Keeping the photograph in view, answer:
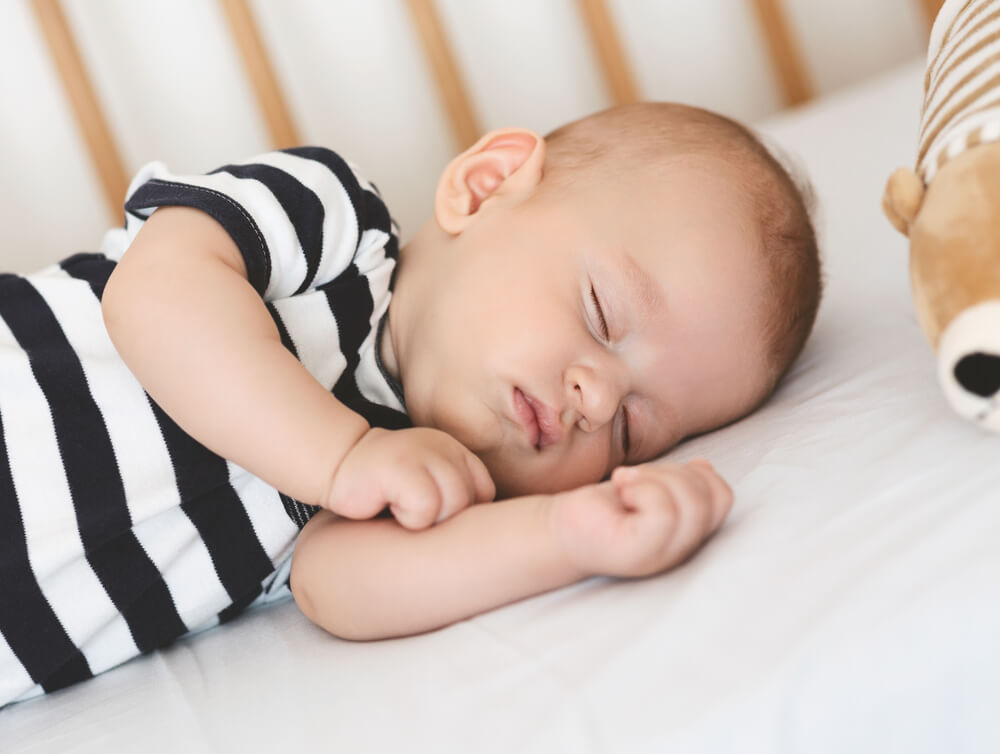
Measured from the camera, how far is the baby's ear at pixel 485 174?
0.86m

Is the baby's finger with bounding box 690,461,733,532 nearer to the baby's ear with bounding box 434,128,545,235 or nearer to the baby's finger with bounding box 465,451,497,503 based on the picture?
the baby's finger with bounding box 465,451,497,503

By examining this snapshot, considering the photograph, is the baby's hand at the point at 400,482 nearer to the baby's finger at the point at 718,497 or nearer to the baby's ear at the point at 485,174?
the baby's finger at the point at 718,497

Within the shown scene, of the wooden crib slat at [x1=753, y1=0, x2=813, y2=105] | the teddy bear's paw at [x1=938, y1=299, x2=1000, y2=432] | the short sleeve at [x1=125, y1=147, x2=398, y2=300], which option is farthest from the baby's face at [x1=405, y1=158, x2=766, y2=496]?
the wooden crib slat at [x1=753, y1=0, x2=813, y2=105]

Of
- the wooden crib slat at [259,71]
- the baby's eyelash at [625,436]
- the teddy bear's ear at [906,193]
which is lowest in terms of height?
the baby's eyelash at [625,436]

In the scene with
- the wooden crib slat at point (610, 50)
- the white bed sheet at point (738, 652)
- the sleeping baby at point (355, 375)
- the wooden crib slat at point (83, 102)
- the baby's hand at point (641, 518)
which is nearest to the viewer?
the white bed sheet at point (738, 652)

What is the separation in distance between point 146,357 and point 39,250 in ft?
2.83

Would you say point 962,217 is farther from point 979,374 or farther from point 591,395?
point 591,395

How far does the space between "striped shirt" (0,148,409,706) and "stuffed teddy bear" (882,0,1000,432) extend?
1.43 ft

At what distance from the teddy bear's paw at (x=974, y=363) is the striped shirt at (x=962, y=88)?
0.12 metres

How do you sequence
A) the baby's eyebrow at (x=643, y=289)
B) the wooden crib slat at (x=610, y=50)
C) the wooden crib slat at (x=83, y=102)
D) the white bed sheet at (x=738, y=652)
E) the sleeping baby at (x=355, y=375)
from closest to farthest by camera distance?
the white bed sheet at (x=738, y=652) < the sleeping baby at (x=355, y=375) < the baby's eyebrow at (x=643, y=289) < the wooden crib slat at (x=83, y=102) < the wooden crib slat at (x=610, y=50)

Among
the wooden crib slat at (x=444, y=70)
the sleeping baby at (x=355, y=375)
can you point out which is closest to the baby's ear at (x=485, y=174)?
the sleeping baby at (x=355, y=375)

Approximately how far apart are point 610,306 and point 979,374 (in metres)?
0.30

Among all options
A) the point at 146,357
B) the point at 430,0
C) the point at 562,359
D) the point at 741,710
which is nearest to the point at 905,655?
the point at 741,710

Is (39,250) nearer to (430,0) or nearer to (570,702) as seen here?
(430,0)
